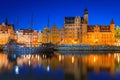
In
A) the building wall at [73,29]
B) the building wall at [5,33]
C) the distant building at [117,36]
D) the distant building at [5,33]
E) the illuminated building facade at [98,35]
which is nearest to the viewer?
the illuminated building facade at [98,35]

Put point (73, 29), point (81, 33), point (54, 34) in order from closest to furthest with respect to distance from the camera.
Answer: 1. point (81, 33)
2. point (73, 29)
3. point (54, 34)

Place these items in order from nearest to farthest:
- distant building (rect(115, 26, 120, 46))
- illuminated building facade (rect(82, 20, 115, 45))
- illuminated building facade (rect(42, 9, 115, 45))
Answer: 1. illuminated building facade (rect(82, 20, 115, 45))
2. illuminated building facade (rect(42, 9, 115, 45))
3. distant building (rect(115, 26, 120, 46))

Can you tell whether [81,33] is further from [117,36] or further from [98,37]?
[117,36]

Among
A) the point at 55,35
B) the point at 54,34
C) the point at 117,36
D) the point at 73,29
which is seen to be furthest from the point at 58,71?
the point at 117,36

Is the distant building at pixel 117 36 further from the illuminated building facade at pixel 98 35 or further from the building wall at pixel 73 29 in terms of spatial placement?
the building wall at pixel 73 29

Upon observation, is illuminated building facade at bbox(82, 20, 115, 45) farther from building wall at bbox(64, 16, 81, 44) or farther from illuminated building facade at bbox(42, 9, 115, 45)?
building wall at bbox(64, 16, 81, 44)

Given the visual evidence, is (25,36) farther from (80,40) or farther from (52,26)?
(80,40)

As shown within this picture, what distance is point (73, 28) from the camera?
134250 mm

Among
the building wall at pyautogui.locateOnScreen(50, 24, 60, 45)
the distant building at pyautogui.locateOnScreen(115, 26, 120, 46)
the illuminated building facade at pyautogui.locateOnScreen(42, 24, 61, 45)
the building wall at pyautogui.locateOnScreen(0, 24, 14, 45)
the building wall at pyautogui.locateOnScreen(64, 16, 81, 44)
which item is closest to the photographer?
the building wall at pyautogui.locateOnScreen(64, 16, 81, 44)

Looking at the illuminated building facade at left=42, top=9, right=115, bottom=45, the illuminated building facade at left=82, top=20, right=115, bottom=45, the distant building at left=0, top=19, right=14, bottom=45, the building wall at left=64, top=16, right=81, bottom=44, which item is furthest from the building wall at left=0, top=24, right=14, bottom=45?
the illuminated building facade at left=82, top=20, right=115, bottom=45

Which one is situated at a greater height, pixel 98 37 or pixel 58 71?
pixel 98 37

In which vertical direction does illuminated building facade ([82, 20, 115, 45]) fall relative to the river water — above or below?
above

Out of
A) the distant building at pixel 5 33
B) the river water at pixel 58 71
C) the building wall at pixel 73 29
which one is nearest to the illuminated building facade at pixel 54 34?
the building wall at pixel 73 29

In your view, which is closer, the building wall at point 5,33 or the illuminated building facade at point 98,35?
the illuminated building facade at point 98,35
